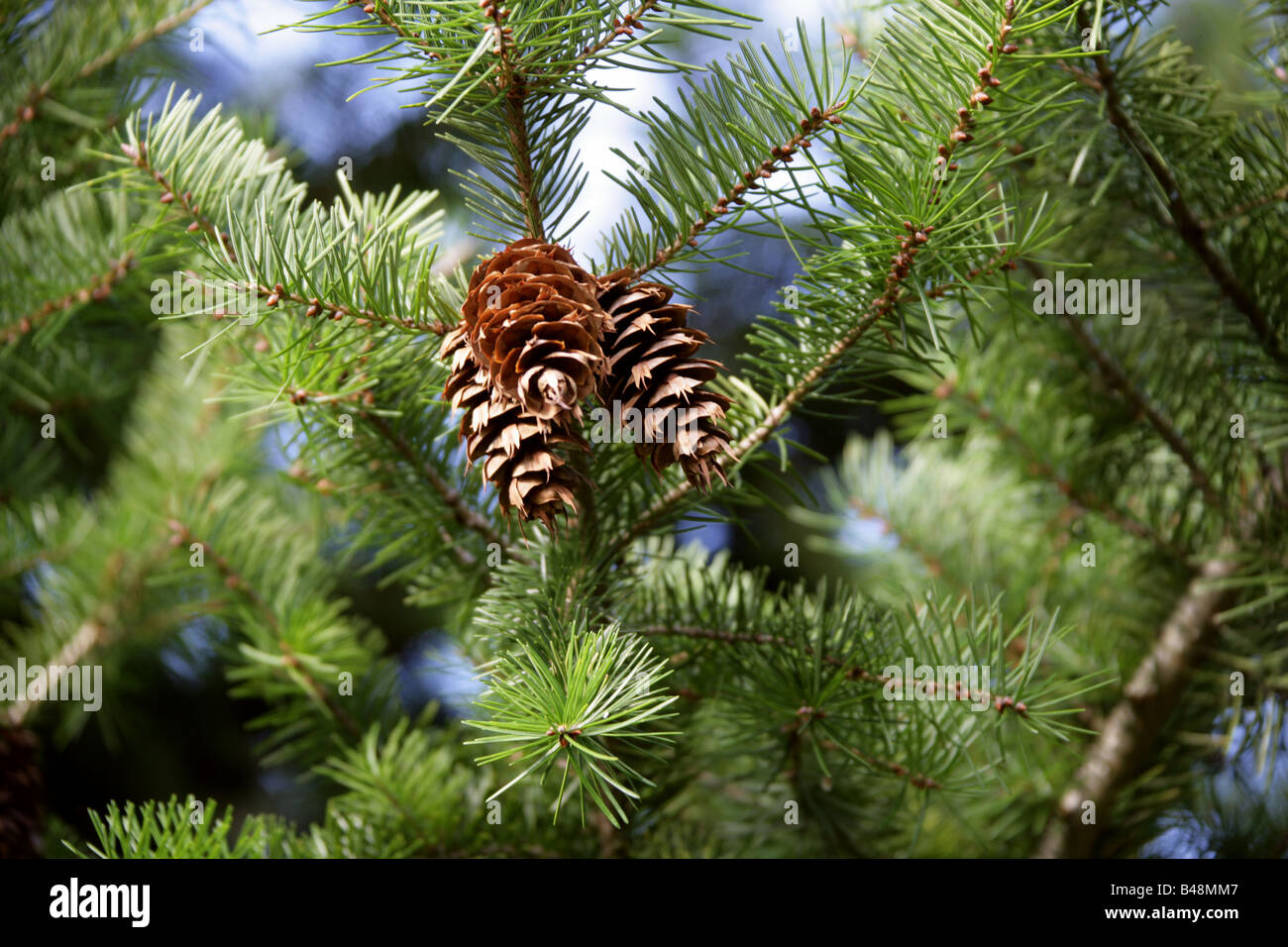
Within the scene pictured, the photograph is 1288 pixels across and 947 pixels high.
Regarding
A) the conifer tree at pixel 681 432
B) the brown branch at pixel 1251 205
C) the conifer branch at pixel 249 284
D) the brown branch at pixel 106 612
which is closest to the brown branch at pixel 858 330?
the conifer tree at pixel 681 432

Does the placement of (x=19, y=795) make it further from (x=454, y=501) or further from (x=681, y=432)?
(x=681, y=432)

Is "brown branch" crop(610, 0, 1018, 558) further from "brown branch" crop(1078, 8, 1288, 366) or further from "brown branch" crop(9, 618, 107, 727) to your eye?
"brown branch" crop(9, 618, 107, 727)

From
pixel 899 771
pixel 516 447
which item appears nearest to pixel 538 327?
pixel 516 447

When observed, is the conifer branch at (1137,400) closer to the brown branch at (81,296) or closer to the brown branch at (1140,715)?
the brown branch at (1140,715)

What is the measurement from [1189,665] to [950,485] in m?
0.25

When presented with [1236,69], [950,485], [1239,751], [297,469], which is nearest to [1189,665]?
[1239,751]

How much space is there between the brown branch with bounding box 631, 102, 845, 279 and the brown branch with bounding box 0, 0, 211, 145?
1.69ft

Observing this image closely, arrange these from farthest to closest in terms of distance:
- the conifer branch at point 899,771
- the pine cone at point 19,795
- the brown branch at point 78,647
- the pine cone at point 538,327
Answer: the brown branch at point 78,647
the pine cone at point 19,795
the conifer branch at point 899,771
the pine cone at point 538,327

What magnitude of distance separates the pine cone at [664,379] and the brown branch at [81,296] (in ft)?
1.33

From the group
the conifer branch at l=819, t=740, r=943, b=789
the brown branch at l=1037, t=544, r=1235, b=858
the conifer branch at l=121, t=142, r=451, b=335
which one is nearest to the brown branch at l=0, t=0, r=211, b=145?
the conifer branch at l=121, t=142, r=451, b=335

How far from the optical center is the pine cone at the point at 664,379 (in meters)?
0.36

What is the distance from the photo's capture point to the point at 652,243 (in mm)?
422

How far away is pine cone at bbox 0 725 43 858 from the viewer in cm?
58
